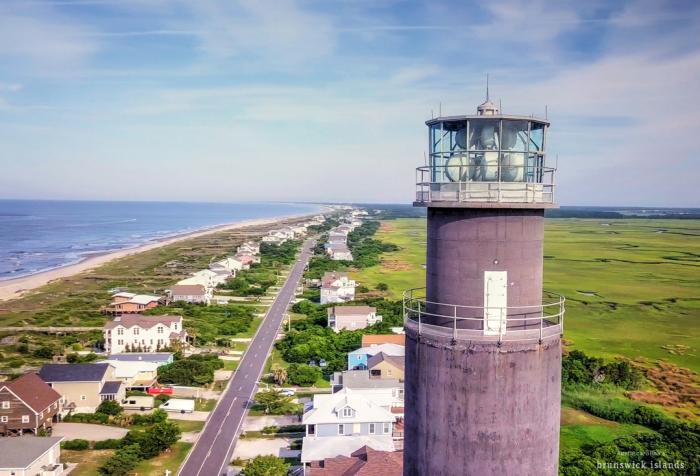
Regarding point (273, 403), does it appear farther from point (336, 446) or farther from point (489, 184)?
point (489, 184)

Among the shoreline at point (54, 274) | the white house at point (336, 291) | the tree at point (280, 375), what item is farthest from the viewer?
the shoreline at point (54, 274)

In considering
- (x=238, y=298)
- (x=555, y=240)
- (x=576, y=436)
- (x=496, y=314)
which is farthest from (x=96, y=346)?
(x=555, y=240)

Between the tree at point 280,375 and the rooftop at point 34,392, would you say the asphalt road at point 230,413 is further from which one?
the rooftop at point 34,392

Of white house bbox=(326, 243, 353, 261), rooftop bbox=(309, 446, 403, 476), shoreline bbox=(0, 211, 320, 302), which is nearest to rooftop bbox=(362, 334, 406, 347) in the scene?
rooftop bbox=(309, 446, 403, 476)

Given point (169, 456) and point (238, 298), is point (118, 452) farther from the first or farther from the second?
point (238, 298)

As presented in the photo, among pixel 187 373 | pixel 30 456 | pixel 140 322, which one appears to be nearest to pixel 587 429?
pixel 187 373

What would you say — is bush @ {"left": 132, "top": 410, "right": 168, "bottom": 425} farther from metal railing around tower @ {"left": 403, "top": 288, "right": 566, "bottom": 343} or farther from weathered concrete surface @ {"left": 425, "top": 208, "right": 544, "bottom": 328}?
weathered concrete surface @ {"left": 425, "top": 208, "right": 544, "bottom": 328}

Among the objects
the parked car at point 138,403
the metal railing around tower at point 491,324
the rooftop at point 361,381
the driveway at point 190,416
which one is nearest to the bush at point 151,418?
the driveway at point 190,416
